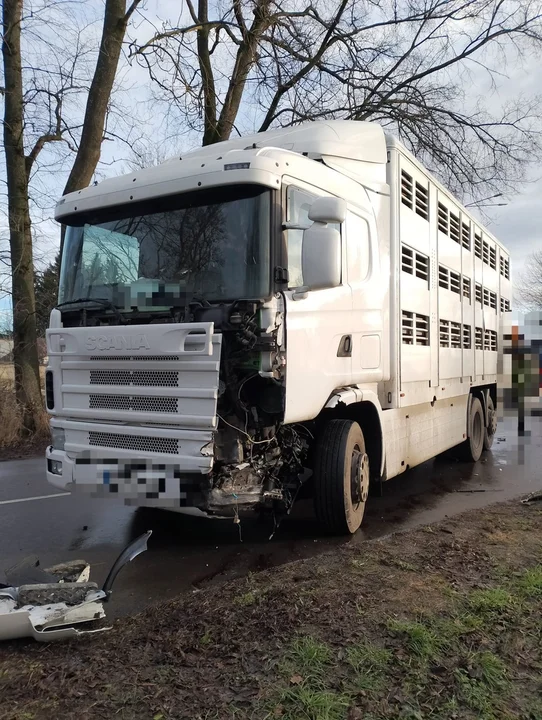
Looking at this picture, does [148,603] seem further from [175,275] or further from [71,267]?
[71,267]

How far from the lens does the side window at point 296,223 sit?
14.1 feet

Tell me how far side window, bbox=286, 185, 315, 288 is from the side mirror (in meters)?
0.13

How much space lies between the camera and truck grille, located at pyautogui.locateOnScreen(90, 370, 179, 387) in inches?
160

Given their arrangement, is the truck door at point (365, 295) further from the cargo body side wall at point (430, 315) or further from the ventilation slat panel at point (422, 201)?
the ventilation slat panel at point (422, 201)

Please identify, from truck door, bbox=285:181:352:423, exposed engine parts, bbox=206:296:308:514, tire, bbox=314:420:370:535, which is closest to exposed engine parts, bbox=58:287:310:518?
exposed engine parts, bbox=206:296:308:514

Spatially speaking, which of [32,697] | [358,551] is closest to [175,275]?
[358,551]

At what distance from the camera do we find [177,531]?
18.0ft

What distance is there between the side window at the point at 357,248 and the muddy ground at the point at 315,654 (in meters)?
2.46

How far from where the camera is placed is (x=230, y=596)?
11.9ft

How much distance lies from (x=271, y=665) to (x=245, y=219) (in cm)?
285

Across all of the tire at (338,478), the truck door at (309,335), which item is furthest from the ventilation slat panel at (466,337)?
the truck door at (309,335)

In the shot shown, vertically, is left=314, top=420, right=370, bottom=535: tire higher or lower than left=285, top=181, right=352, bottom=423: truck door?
lower

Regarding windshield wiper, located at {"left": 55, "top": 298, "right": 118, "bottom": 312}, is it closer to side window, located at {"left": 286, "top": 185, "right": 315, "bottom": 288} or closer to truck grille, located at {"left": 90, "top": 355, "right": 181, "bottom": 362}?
truck grille, located at {"left": 90, "top": 355, "right": 181, "bottom": 362}

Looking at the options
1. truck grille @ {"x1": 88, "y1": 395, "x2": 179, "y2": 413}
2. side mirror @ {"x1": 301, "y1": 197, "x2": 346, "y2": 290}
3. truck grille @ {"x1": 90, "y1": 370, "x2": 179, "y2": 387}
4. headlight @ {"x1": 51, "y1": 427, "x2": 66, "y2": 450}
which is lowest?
headlight @ {"x1": 51, "y1": 427, "x2": 66, "y2": 450}
